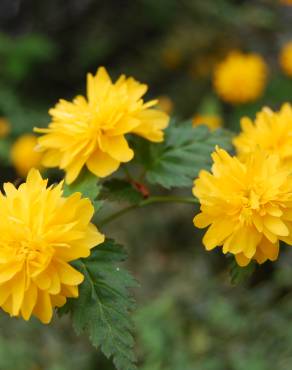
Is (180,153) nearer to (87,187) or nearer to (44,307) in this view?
(87,187)

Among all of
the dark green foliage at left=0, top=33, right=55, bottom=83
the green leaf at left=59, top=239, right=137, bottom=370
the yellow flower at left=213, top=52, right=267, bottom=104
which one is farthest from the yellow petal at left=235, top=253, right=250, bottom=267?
the dark green foliage at left=0, top=33, right=55, bottom=83

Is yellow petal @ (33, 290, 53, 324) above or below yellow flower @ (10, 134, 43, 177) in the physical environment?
above

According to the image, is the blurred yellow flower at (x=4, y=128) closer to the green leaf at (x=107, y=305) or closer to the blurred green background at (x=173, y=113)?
the blurred green background at (x=173, y=113)

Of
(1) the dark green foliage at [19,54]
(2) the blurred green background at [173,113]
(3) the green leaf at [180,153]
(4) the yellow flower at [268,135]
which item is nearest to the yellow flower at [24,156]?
(2) the blurred green background at [173,113]

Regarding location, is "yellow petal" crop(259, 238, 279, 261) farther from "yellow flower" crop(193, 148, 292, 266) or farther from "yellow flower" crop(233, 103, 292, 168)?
"yellow flower" crop(233, 103, 292, 168)

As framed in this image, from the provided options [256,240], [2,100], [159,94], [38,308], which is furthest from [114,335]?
[159,94]
